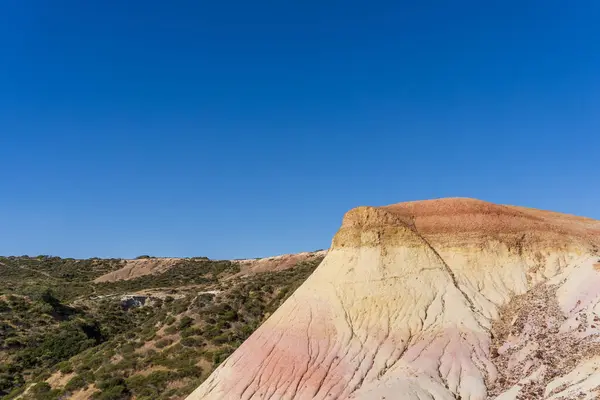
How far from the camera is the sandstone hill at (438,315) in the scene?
69.0 ft

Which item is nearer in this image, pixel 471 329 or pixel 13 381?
pixel 471 329

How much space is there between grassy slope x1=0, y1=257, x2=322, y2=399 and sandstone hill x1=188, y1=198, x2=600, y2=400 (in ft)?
40.4

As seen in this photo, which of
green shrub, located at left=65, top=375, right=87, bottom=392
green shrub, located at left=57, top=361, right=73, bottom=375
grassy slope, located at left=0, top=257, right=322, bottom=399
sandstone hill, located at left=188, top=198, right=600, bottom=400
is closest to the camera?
sandstone hill, located at left=188, top=198, right=600, bottom=400

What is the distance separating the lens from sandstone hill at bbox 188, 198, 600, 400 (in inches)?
828

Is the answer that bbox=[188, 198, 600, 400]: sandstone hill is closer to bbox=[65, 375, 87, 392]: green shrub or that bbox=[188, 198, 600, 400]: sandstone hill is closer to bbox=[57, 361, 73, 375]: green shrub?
bbox=[65, 375, 87, 392]: green shrub

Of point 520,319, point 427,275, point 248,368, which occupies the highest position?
point 427,275

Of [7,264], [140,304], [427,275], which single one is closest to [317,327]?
[427,275]

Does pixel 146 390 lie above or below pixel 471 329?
below

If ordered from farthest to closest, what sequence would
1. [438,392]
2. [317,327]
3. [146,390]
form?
[146,390]
[317,327]
[438,392]

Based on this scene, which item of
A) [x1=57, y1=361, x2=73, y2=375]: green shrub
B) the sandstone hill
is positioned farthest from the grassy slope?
the sandstone hill

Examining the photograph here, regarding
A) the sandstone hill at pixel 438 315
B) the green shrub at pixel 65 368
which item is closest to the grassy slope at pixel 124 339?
the green shrub at pixel 65 368

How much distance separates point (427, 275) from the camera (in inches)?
1121

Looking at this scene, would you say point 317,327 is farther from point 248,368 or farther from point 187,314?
point 187,314

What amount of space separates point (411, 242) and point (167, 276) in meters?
72.5
